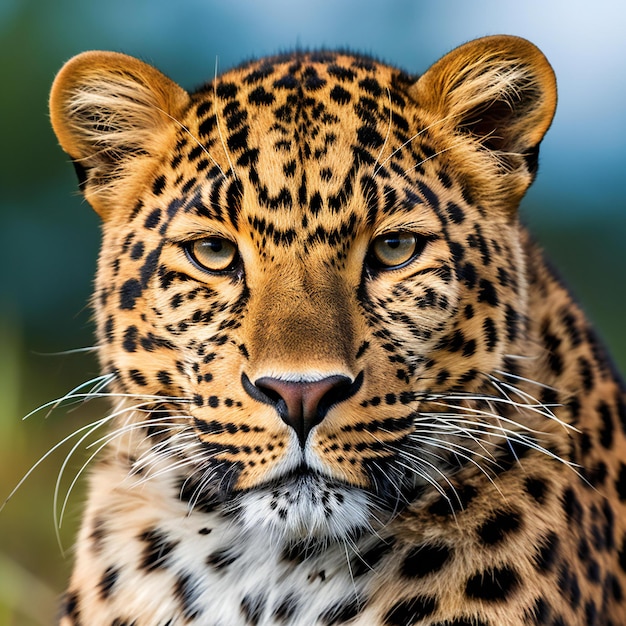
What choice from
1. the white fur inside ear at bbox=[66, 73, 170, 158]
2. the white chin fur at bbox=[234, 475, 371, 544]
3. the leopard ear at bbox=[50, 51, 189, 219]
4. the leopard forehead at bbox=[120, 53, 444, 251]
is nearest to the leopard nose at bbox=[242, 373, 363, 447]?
the white chin fur at bbox=[234, 475, 371, 544]

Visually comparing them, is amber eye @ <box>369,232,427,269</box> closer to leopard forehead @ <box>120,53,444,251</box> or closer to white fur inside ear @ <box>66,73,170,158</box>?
leopard forehead @ <box>120,53,444,251</box>

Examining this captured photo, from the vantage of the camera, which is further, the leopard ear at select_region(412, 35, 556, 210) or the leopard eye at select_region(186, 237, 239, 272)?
the leopard ear at select_region(412, 35, 556, 210)

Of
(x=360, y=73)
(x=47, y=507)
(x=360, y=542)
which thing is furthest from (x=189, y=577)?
(x=47, y=507)

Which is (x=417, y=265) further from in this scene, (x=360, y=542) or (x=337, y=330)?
(x=360, y=542)

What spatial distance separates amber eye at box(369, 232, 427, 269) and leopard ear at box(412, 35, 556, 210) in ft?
1.70

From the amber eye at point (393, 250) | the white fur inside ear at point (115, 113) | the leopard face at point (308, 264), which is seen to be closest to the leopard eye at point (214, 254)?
the leopard face at point (308, 264)

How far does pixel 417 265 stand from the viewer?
4.14 m

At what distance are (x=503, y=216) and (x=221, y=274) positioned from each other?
134 cm

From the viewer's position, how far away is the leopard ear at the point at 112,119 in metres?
4.57

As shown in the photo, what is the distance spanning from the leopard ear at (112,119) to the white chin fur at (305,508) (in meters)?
1.69

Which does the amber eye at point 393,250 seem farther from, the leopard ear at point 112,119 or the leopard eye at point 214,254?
the leopard ear at point 112,119

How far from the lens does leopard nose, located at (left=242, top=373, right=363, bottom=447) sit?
3.42 m

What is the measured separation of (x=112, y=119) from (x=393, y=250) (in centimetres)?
160

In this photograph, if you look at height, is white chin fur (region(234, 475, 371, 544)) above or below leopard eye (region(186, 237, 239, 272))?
below
